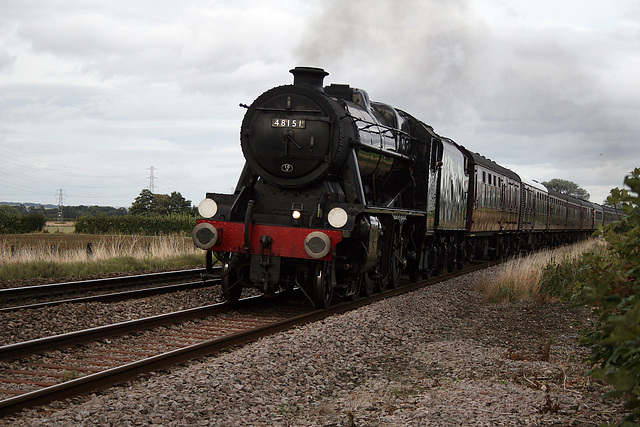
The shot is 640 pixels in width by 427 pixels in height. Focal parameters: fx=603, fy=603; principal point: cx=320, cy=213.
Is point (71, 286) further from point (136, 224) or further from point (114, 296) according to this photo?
point (136, 224)

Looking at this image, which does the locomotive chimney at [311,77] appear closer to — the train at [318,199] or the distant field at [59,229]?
the train at [318,199]

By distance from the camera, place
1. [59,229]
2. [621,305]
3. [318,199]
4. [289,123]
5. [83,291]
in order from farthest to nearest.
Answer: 1. [59,229]
2. [83,291]
3. [318,199]
4. [289,123]
5. [621,305]

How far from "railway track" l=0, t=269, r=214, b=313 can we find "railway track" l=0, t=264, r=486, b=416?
1953mm

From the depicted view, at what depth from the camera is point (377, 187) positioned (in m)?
11.1

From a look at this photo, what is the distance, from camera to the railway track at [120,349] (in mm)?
4797

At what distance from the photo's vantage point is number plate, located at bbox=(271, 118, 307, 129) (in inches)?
356

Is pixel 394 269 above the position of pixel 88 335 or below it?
above

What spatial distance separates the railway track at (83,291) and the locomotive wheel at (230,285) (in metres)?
0.93

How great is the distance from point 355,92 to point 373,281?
10.9ft

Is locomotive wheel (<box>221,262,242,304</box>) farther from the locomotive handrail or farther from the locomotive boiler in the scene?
the locomotive handrail

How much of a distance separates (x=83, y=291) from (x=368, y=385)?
697 centimetres

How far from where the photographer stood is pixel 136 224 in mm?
38812

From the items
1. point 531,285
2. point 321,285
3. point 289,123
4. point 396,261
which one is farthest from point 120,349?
point 531,285

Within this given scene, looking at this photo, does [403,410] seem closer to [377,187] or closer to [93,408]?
[93,408]
